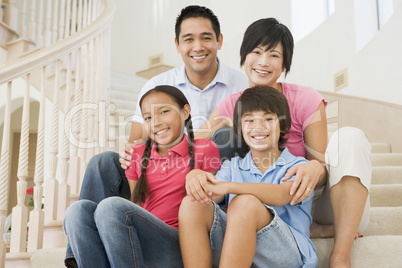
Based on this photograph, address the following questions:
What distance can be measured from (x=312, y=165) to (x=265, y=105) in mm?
216

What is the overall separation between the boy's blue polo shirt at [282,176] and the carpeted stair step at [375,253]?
144 mm

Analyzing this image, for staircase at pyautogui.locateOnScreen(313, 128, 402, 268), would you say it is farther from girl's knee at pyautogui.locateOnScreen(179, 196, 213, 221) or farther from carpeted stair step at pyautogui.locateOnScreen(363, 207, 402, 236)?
girl's knee at pyautogui.locateOnScreen(179, 196, 213, 221)

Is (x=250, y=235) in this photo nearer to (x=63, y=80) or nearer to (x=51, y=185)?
(x=51, y=185)

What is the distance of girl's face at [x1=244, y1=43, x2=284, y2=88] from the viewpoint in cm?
136

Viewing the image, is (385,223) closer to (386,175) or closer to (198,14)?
(386,175)

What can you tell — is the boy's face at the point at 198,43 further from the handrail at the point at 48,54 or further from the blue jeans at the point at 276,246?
the blue jeans at the point at 276,246

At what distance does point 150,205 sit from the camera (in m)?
1.15

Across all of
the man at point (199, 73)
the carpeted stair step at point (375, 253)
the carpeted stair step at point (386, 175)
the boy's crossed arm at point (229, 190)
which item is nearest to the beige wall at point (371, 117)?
the carpeted stair step at point (386, 175)

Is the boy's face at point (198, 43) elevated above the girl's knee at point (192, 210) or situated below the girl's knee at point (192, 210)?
above

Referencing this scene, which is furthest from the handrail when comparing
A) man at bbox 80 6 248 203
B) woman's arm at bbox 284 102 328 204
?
woman's arm at bbox 284 102 328 204

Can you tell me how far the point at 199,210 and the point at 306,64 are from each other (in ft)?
9.20

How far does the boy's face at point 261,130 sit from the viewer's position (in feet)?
3.68

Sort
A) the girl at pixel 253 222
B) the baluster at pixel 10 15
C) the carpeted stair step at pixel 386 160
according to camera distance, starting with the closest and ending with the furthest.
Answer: the girl at pixel 253 222 → the carpeted stair step at pixel 386 160 → the baluster at pixel 10 15

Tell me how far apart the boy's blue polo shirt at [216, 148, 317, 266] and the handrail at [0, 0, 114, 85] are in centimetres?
87
